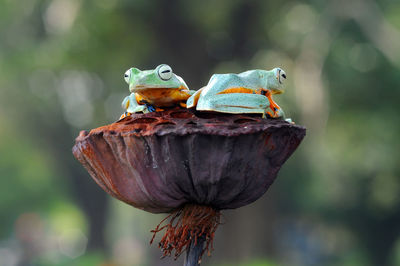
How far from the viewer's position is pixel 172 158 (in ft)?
4.94

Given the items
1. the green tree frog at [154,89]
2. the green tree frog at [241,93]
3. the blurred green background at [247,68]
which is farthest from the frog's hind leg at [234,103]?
the blurred green background at [247,68]

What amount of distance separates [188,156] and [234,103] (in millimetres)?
196

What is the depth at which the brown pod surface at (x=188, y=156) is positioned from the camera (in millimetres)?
1485

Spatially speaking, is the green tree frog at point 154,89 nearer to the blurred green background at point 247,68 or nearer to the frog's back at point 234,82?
the frog's back at point 234,82

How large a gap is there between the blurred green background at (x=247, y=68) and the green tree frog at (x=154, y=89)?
21.3 ft

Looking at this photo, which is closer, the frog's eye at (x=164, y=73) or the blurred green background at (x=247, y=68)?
the frog's eye at (x=164, y=73)

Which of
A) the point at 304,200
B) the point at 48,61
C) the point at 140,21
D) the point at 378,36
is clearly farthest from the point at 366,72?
the point at 304,200

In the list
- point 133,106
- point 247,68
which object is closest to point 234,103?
point 133,106

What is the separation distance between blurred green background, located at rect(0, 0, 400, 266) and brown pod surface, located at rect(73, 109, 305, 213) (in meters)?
6.52

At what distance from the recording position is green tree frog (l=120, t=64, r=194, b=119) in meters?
1.57

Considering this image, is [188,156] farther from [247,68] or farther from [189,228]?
[247,68]

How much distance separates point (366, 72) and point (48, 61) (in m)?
4.99

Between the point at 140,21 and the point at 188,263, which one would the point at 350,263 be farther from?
the point at 188,263

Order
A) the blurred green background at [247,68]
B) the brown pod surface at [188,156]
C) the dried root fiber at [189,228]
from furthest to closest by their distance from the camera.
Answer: the blurred green background at [247,68], the dried root fiber at [189,228], the brown pod surface at [188,156]
